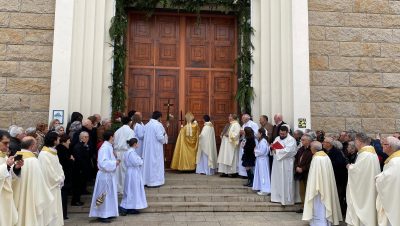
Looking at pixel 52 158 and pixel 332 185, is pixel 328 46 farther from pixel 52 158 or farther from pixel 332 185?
pixel 52 158

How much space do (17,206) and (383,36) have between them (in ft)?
33.1

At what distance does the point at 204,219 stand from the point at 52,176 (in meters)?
3.03

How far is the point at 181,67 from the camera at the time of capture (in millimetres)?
11367

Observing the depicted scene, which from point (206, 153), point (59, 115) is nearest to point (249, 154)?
point (206, 153)

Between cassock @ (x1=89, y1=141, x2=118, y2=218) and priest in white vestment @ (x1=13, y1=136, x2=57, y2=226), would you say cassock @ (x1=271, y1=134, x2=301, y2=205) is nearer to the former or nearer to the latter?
cassock @ (x1=89, y1=141, x2=118, y2=218)

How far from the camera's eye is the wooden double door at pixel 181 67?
11148mm

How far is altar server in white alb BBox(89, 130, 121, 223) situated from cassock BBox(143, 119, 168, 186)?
178 cm

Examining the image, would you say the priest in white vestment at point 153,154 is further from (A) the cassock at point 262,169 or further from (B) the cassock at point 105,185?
(A) the cassock at point 262,169

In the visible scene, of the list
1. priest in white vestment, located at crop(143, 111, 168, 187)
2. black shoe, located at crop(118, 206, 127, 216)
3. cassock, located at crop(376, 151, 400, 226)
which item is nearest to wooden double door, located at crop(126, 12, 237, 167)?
priest in white vestment, located at crop(143, 111, 168, 187)

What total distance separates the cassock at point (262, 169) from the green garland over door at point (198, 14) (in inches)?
82.8

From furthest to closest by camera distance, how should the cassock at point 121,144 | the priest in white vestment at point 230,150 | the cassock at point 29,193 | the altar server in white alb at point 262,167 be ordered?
the priest in white vestment at point 230,150
the altar server in white alb at point 262,167
the cassock at point 121,144
the cassock at point 29,193

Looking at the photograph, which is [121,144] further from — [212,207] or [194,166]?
[194,166]

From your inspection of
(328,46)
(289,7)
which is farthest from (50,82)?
(328,46)

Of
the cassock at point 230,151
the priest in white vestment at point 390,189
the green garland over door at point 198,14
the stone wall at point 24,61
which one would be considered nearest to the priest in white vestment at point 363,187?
the priest in white vestment at point 390,189
